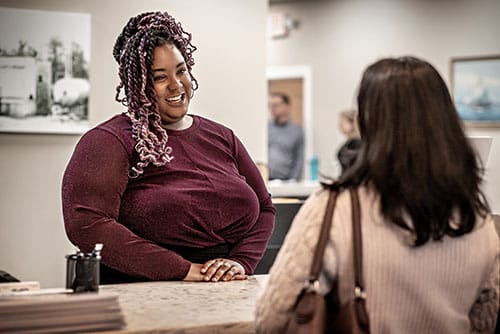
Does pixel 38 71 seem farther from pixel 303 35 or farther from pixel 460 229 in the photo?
pixel 303 35

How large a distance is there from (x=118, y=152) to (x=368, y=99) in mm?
902

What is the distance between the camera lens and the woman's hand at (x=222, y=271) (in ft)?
7.22

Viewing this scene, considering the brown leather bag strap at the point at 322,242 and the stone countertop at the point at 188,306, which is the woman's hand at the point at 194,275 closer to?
the stone countertop at the point at 188,306

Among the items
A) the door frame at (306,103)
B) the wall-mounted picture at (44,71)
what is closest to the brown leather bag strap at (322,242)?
the wall-mounted picture at (44,71)

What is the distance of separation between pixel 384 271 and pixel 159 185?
3.07ft

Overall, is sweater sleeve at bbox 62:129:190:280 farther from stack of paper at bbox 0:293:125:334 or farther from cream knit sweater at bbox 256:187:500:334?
cream knit sweater at bbox 256:187:500:334

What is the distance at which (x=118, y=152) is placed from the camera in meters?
2.18

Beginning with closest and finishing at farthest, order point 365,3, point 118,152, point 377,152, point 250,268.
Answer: point 377,152 → point 118,152 → point 250,268 → point 365,3

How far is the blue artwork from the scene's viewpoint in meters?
8.08

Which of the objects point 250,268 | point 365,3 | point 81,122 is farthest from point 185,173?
point 365,3

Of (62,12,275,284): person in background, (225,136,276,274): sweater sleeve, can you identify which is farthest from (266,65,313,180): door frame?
(62,12,275,284): person in background

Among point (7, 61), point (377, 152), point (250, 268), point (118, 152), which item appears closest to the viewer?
point (377, 152)

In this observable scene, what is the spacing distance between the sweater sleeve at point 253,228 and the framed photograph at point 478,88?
6.01m

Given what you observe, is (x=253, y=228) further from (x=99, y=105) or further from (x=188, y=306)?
(x=99, y=105)
